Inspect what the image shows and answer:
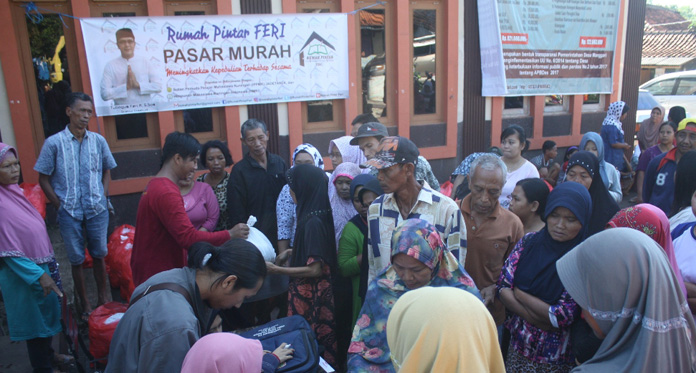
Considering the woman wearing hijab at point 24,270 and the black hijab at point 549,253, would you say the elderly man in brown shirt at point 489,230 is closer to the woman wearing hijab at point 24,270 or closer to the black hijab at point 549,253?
the black hijab at point 549,253

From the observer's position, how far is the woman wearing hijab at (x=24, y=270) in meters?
3.19

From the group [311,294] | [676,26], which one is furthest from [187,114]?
[676,26]

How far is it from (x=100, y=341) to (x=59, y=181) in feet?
5.41

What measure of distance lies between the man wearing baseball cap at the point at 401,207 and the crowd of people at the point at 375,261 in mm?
11

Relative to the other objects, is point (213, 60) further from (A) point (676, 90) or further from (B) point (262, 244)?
(A) point (676, 90)

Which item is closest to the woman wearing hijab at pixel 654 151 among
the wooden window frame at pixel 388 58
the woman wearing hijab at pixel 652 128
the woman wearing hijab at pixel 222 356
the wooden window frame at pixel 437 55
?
the woman wearing hijab at pixel 652 128

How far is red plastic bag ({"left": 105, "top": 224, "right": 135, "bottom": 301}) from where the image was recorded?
4.63 meters

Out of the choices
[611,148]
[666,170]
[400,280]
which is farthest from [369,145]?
[611,148]

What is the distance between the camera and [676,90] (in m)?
13.2

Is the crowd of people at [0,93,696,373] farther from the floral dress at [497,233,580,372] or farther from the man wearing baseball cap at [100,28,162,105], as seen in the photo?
the man wearing baseball cap at [100,28,162,105]

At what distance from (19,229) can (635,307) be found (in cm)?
371

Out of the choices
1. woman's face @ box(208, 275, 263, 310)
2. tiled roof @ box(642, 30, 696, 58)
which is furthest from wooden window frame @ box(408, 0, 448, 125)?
tiled roof @ box(642, 30, 696, 58)

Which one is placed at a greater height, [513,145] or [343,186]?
[513,145]

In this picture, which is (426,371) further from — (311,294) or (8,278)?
(8,278)
